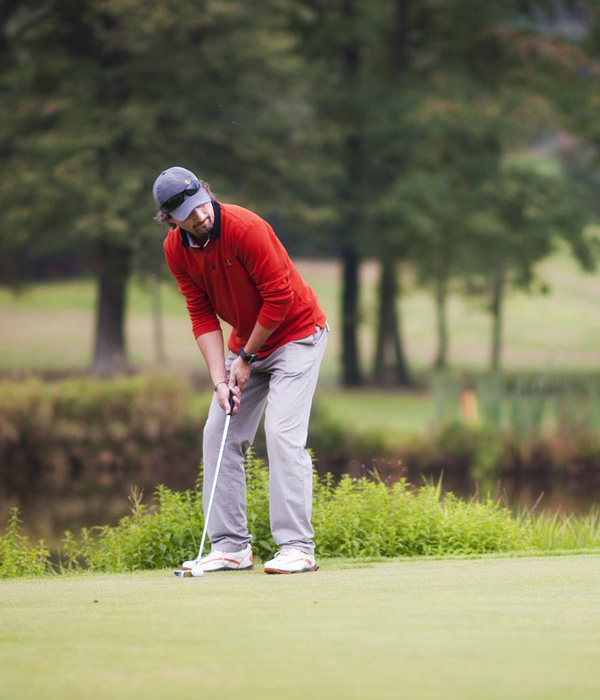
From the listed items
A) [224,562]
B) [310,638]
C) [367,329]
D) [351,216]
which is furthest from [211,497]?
[367,329]

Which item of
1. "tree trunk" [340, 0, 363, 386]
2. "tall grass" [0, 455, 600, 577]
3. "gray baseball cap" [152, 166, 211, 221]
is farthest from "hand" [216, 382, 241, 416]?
"tree trunk" [340, 0, 363, 386]

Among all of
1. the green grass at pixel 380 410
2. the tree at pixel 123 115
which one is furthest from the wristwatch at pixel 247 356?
the tree at pixel 123 115

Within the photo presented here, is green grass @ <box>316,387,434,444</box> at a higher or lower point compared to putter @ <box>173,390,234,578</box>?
lower

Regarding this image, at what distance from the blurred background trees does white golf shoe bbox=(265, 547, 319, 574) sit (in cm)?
1563

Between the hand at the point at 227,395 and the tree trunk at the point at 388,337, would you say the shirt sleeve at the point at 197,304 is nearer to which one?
the hand at the point at 227,395

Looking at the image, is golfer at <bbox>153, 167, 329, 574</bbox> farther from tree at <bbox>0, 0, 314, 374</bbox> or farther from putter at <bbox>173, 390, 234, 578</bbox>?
tree at <bbox>0, 0, 314, 374</bbox>

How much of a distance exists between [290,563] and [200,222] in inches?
63.1

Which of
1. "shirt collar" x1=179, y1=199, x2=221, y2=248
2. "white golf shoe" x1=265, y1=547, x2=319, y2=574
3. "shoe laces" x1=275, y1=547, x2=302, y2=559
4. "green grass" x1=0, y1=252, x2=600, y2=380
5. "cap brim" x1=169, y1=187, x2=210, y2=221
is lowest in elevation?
"green grass" x1=0, y1=252, x2=600, y2=380

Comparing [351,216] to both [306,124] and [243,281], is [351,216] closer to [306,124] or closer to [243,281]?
[306,124]

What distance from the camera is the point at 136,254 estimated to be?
21797 millimetres

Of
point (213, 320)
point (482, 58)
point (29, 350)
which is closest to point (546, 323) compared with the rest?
point (29, 350)

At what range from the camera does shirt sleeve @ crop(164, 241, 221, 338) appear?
18.6 ft

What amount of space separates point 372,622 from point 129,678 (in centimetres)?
96

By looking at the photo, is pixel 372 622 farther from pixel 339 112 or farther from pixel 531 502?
pixel 339 112
